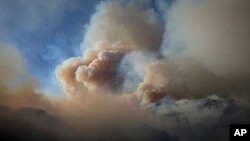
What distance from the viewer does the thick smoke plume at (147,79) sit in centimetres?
944

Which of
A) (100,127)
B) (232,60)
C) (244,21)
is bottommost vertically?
(100,127)

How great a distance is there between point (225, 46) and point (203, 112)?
1.41 m

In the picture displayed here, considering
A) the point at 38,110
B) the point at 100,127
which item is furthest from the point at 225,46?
the point at 38,110

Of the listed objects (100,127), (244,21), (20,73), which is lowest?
(100,127)

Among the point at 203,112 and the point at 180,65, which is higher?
the point at 180,65

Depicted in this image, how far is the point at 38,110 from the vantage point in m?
9.57

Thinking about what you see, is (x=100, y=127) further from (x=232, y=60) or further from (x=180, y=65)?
(x=232, y=60)

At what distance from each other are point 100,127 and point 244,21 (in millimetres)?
3626

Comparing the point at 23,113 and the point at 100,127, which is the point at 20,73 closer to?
the point at 23,113

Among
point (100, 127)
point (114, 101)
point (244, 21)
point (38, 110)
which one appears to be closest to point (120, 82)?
point (114, 101)

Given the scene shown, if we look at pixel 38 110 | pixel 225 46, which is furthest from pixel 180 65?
pixel 38 110

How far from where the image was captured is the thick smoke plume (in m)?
9.44

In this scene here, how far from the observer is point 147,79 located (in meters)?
9.62

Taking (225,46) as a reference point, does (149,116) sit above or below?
below
